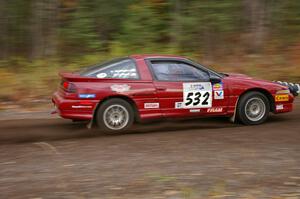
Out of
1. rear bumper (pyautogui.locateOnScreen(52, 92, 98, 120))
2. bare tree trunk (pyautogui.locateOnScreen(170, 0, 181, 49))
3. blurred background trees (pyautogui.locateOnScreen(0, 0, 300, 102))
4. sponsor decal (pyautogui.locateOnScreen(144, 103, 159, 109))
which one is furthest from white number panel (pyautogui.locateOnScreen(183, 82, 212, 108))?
bare tree trunk (pyautogui.locateOnScreen(170, 0, 181, 49))

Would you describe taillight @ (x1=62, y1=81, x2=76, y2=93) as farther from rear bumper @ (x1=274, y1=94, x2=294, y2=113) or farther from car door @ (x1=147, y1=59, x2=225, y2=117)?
rear bumper @ (x1=274, y1=94, x2=294, y2=113)

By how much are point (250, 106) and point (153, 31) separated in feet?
29.1

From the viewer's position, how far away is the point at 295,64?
1677 cm

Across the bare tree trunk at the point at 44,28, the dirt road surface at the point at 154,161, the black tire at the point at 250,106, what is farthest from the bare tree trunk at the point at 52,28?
the black tire at the point at 250,106

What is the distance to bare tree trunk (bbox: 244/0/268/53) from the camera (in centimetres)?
1828

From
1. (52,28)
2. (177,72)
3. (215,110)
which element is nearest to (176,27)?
(52,28)

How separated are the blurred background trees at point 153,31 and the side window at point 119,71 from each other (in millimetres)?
7065

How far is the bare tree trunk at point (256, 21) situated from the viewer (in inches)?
720

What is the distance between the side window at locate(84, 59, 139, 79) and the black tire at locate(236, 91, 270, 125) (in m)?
2.16

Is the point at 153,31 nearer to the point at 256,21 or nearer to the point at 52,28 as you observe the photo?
the point at 52,28

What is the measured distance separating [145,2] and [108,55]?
2912mm

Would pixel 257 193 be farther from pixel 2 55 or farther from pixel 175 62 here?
pixel 2 55

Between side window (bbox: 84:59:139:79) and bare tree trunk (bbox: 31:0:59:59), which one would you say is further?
bare tree trunk (bbox: 31:0:59:59)

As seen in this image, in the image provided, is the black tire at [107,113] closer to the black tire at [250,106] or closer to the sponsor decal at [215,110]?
the sponsor decal at [215,110]
